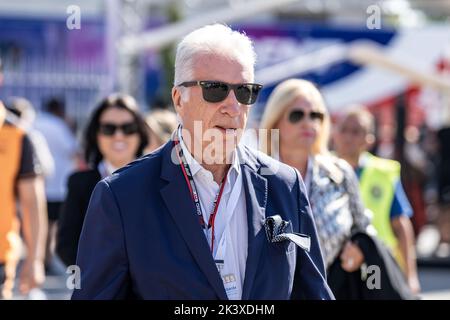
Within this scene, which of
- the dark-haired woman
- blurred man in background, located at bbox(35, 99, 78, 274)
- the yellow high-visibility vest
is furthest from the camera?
blurred man in background, located at bbox(35, 99, 78, 274)

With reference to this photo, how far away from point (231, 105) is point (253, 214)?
0.32 meters

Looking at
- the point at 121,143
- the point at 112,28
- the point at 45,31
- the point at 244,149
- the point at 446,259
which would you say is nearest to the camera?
the point at 244,149

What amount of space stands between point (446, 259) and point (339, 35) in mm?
3679

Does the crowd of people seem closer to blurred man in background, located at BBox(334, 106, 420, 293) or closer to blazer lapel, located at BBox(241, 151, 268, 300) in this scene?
blazer lapel, located at BBox(241, 151, 268, 300)

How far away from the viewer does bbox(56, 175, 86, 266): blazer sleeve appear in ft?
16.8

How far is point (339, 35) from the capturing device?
48.0 feet

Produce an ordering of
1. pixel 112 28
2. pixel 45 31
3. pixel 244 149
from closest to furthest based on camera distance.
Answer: pixel 244 149, pixel 112 28, pixel 45 31

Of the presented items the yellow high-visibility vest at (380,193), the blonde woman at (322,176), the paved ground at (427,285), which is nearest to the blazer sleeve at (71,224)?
A: the blonde woman at (322,176)

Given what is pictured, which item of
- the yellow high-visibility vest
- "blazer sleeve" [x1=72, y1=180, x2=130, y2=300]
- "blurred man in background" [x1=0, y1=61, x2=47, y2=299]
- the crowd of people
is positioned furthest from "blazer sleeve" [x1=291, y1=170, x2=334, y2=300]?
the yellow high-visibility vest

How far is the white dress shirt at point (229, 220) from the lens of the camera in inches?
114

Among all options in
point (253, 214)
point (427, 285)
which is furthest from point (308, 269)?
point (427, 285)

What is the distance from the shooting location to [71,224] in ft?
16.9
